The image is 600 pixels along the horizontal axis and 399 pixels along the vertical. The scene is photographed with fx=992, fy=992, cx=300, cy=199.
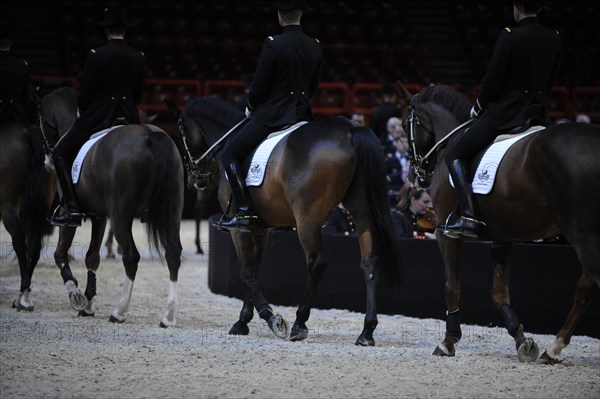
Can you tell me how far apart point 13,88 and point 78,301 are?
2.35 m

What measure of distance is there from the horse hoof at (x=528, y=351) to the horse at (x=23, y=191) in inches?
187

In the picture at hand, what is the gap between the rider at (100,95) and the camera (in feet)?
29.4

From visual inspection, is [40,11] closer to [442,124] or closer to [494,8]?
[494,8]

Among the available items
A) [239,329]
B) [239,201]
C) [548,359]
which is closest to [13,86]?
[239,201]

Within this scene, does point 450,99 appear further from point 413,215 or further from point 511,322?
point 413,215

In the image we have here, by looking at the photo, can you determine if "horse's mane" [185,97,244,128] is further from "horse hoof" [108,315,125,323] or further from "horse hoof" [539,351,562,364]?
"horse hoof" [539,351,562,364]

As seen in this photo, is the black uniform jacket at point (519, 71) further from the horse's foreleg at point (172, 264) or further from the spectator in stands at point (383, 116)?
the spectator in stands at point (383, 116)

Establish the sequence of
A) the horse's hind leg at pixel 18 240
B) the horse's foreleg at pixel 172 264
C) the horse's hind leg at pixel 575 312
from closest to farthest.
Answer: the horse's hind leg at pixel 575 312
the horse's foreleg at pixel 172 264
the horse's hind leg at pixel 18 240

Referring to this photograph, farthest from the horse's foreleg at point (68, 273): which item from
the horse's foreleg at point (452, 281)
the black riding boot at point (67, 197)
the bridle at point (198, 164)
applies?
the horse's foreleg at point (452, 281)

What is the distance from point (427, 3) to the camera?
79.8ft

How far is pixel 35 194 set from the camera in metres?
9.54

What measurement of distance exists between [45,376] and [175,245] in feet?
9.02

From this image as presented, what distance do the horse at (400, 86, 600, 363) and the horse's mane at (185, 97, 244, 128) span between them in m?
1.65

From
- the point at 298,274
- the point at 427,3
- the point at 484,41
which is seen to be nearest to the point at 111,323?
the point at 298,274
